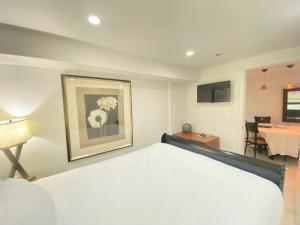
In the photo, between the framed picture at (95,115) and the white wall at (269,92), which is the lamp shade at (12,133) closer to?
the framed picture at (95,115)

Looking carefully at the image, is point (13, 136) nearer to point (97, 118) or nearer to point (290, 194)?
point (97, 118)

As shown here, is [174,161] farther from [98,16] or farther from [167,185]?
[98,16]

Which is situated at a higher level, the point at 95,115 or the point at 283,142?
the point at 95,115

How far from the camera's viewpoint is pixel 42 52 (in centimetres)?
150

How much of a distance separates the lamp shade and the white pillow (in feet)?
2.12

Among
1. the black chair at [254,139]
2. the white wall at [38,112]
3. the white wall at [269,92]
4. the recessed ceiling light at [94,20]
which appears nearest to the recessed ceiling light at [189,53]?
the recessed ceiling light at [94,20]

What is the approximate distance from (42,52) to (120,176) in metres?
1.55

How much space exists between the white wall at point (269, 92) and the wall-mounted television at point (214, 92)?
6.97 ft

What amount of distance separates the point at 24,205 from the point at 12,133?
3.33 feet

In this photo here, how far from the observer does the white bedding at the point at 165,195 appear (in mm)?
872

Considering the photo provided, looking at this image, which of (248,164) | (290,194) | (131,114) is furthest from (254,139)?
(131,114)

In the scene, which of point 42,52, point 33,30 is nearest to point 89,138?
point 42,52

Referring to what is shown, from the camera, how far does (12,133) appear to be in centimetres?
143

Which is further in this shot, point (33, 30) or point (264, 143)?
point (264, 143)
